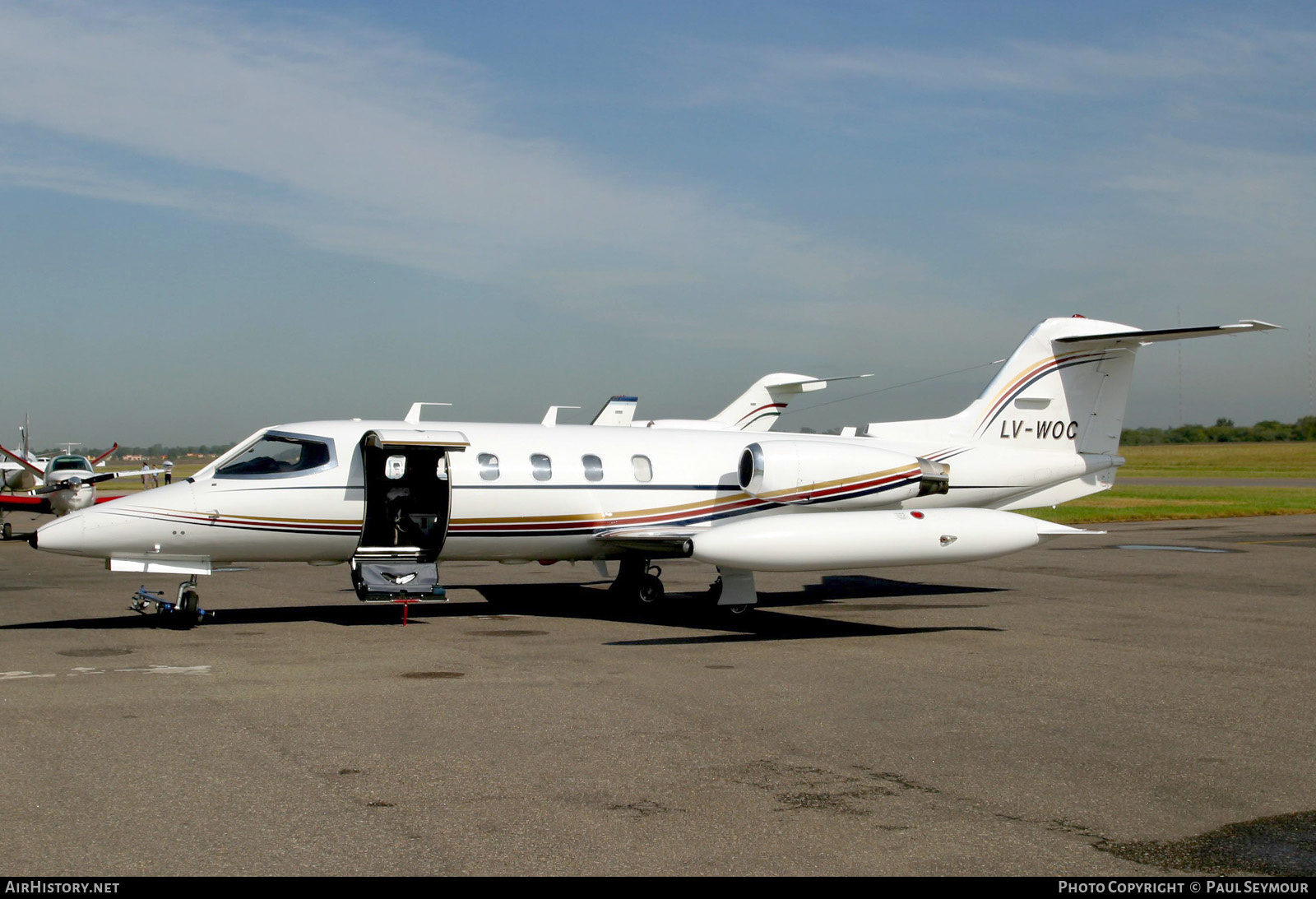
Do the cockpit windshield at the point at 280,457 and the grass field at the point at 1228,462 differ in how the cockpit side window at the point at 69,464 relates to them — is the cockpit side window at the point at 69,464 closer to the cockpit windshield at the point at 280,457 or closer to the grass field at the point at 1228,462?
the cockpit windshield at the point at 280,457

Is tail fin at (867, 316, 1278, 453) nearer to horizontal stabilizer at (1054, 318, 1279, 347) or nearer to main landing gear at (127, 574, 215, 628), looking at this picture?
horizontal stabilizer at (1054, 318, 1279, 347)

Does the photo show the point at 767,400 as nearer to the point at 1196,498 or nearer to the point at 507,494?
the point at 507,494

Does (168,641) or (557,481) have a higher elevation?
(557,481)

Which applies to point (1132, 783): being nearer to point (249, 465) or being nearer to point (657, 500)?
point (657, 500)

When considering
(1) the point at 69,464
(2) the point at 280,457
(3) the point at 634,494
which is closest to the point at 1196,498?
(3) the point at 634,494

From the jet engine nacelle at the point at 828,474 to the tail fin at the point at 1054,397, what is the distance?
168cm

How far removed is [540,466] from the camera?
1534 centimetres

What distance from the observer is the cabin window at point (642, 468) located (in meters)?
16.0

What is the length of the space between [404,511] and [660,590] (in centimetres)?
397

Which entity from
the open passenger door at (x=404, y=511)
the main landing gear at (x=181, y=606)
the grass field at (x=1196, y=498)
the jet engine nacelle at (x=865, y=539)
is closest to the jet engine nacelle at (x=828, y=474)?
the jet engine nacelle at (x=865, y=539)

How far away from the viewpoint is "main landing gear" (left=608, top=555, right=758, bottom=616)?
14766 mm

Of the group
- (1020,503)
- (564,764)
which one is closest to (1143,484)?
(1020,503)

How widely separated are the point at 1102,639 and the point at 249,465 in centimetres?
1046

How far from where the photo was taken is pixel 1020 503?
18.5m
